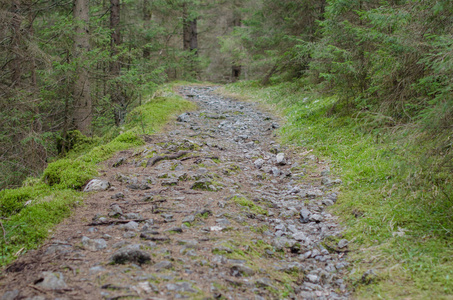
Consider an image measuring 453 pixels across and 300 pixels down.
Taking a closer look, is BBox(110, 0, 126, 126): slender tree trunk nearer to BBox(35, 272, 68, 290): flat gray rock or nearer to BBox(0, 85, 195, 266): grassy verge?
BBox(0, 85, 195, 266): grassy verge

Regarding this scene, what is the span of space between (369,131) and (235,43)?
14.2 m

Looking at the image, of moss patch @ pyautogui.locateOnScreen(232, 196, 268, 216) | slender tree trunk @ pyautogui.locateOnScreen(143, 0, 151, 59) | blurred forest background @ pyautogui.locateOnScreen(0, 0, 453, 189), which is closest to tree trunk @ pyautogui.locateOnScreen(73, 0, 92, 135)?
blurred forest background @ pyautogui.locateOnScreen(0, 0, 453, 189)

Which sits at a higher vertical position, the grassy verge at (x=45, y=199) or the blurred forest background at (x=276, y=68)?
the blurred forest background at (x=276, y=68)

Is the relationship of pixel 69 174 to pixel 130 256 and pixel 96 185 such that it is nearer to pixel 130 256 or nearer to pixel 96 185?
pixel 96 185

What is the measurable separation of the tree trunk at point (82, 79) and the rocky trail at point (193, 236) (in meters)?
3.84

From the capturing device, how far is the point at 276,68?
15.3 m

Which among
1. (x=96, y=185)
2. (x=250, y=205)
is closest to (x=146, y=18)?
(x=96, y=185)

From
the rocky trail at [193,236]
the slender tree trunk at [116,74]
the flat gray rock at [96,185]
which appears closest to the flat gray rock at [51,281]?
the rocky trail at [193,236]

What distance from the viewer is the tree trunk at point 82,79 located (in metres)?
8.37

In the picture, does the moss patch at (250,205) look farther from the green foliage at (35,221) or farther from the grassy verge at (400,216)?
the green foliage at (35,221)

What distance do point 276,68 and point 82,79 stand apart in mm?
9607

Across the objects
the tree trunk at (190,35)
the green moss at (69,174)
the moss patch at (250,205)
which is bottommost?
the moss patch at (250,205)

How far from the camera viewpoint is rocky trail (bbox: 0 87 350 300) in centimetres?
246

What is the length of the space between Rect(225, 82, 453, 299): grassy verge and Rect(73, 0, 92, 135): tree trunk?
7366 millimetres
